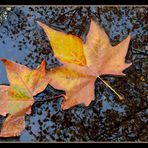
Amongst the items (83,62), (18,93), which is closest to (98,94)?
(83,62)

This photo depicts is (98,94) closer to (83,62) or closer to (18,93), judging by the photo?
(83,62)

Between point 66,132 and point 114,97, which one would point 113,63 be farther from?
point 66,132
